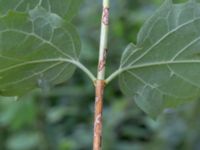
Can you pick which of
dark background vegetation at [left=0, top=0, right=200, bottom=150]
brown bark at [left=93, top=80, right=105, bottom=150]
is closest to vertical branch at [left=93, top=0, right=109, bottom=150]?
brown bark at [left=93, top=80, right=105, bottom=150]

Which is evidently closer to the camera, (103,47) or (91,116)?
(103,47)

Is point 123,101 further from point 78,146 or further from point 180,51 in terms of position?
point 180,51

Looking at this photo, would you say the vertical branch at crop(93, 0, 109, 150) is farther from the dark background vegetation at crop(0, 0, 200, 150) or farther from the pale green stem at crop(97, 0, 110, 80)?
the dark background vegetation at crop(0, 0, 200, 150)

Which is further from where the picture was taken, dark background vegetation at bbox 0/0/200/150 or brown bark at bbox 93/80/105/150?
dark background vegetation at bbox 0/0/200/150

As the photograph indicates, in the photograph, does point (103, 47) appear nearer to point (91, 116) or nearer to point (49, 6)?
point (49, 6)

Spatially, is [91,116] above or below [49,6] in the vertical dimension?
below

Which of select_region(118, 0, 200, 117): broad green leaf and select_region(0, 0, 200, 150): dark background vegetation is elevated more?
select_region(118, 0, 200, 117): broad green leaf

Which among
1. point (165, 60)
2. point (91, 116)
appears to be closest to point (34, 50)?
point (165, 60)
